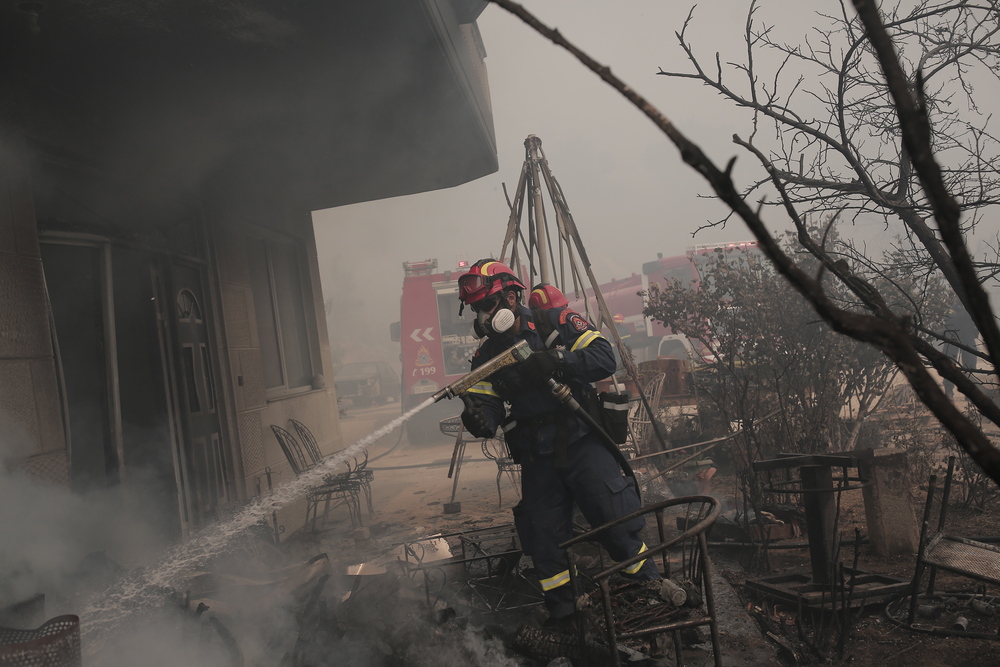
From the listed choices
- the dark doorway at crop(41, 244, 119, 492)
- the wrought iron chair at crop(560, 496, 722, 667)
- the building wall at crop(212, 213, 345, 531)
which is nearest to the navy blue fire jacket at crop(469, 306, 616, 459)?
the wrought iron chair at crop(560, 496, 722, 667)

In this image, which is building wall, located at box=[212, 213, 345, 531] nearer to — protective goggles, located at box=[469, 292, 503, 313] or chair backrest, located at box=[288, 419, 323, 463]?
chair backrest, located at box=[288, 419, 323, 463]

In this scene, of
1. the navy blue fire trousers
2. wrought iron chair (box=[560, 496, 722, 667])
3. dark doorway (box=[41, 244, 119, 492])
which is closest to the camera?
wrought iron chair (box=[560, 496, 722, 667])

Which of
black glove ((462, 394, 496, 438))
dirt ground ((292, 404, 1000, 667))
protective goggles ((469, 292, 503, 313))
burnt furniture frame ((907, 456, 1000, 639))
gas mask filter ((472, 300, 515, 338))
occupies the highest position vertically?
protective goggles ((469, 292, 503, 313))

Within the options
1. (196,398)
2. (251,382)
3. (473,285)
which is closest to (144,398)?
(196,398)

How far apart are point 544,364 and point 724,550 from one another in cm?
243

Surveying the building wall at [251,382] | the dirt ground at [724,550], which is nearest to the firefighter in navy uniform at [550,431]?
the dirt ground at [724,550]

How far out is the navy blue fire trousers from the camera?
11.5 ft

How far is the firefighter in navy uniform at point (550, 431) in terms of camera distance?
3572 millimetres

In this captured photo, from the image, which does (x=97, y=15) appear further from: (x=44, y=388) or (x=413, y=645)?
(x=413, y=645)

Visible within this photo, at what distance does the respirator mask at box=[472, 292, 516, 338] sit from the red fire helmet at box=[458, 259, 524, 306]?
5 cm

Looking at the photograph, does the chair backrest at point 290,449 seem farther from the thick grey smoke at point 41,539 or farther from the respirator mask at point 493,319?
the respirator mask at point 493,319

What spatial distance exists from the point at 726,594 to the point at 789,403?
3.66 metres

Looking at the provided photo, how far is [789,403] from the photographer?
273 inches

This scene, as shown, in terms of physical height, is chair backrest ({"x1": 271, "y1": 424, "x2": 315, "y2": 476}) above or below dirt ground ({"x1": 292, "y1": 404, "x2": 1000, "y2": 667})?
above
